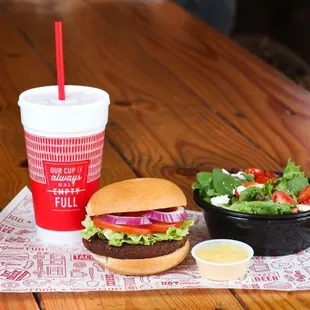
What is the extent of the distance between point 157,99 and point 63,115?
100 cm

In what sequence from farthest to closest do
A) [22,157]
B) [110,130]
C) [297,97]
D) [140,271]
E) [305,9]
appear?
[305,9] → [297,97] → [110,130] → [22,157] → [140,271]

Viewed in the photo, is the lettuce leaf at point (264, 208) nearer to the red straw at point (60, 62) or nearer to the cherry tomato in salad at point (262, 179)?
the cherry tomato in salad at point (262, 179)

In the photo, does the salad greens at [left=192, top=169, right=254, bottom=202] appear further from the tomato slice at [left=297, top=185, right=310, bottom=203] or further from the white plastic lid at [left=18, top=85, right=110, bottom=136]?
the white plastic lid at [left=18, top=85, right=110, bottom=136]

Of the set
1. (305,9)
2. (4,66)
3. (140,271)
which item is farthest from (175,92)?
(305,9)

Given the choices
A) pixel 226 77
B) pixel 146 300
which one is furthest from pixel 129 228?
pixel 226 77

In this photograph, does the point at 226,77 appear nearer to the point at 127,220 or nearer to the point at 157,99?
the point at 157,99

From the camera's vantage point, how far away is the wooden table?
1.39 meters

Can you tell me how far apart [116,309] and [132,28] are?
79.2 inches

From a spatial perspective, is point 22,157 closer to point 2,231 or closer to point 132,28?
point 2,231

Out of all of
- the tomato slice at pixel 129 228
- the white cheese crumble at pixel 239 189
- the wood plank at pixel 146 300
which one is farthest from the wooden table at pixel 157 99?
the white cheese crumble at pixel 239 189

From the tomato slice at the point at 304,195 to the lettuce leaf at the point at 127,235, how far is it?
218 millimetres

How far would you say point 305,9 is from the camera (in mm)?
5543

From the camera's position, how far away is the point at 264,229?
59.2 inches

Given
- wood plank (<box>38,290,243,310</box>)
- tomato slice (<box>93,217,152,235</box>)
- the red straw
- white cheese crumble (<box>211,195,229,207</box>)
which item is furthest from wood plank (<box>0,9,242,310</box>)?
the red straw
